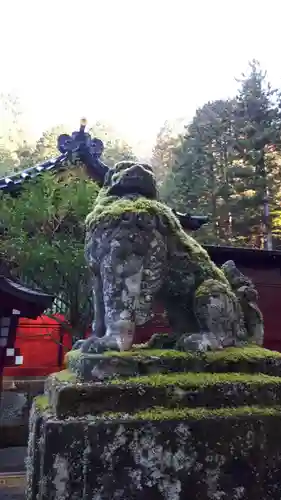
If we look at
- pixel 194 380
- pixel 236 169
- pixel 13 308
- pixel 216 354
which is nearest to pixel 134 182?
pixel 216 354

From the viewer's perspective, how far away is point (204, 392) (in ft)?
8.33

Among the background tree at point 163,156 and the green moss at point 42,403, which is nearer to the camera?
the green moss at point 42,403

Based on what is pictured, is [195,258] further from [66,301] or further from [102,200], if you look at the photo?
[66,301]

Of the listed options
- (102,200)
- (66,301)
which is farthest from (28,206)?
(102,200)

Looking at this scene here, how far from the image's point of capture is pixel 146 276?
2.88 metres

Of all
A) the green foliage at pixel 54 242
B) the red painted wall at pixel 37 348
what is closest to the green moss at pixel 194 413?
the green foliage at pixel 54 242

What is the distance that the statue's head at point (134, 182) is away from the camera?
3156 mm

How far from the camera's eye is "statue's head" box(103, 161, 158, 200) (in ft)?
10.4

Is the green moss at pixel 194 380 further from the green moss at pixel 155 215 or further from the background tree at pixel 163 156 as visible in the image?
the background tree at pixel 163 156

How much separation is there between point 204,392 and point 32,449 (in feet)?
3.47

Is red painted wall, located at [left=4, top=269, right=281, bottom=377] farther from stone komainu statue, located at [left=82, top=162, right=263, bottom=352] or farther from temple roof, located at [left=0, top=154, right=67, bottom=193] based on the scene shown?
stone komainu statue, located at [left=82, top=162, right=263, bottom=352]

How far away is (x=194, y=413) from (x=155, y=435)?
239mm

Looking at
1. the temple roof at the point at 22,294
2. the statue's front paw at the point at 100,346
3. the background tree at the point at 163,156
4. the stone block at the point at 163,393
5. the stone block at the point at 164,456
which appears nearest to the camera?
the stone block at the point at 164,456

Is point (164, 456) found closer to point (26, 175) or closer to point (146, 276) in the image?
point (146, 276)
